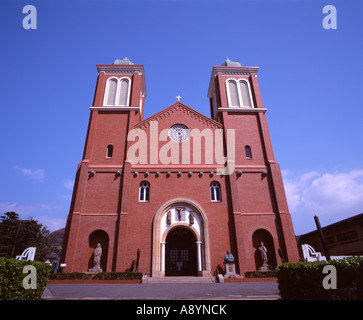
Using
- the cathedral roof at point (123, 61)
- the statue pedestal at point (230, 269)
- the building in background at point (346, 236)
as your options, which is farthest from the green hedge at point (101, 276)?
the cathedral roof at point (123, 61)

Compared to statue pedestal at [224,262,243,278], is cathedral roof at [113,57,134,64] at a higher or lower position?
higher

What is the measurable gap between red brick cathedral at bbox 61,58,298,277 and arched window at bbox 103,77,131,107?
11 cm

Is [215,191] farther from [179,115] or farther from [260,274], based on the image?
[179,115]

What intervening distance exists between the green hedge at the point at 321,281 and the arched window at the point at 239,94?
2015 cm

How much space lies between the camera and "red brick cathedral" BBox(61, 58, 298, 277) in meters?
18.3

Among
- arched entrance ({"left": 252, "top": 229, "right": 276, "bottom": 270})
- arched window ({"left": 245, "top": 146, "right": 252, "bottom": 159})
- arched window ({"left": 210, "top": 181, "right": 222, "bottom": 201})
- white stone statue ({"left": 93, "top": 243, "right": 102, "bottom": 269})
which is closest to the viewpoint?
white stone statue ({"left": 93, "top": 243, "right": 102, "bottom": 269})

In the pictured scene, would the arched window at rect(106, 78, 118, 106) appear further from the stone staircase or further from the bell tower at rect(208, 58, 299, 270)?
the stone staircase

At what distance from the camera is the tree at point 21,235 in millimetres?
33344

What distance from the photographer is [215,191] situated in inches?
820

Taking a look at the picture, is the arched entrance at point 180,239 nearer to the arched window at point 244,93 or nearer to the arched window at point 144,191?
the arched window at point 144,191

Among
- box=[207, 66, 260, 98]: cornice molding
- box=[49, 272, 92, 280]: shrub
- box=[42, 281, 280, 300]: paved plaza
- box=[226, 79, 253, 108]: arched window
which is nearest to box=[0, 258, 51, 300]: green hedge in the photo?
box=[42, 281, 280, 300]: paved plaza

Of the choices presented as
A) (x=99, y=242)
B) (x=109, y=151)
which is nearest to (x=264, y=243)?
(x=99, y=242)

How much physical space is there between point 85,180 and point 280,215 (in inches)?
678
